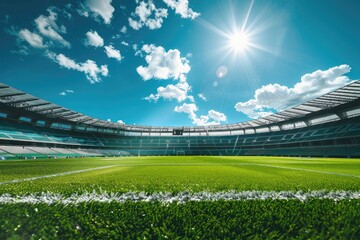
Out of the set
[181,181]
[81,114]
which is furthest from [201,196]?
[81,114]

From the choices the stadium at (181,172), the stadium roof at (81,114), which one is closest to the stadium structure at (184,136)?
the stadium roof at (81,114)

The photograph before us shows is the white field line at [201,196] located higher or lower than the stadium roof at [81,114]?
lower

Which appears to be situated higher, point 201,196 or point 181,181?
point 201,196

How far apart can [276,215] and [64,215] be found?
315cm

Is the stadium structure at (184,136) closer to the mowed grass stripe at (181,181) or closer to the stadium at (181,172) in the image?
the stadium at (181,172)

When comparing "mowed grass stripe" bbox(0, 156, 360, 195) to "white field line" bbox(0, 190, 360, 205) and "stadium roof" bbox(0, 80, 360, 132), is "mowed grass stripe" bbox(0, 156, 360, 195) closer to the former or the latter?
"white field line" bbox(0, 190, 360, 205)

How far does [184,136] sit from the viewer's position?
287 ft

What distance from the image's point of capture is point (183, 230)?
207 cm

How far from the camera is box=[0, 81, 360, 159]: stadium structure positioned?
3578 centimetres

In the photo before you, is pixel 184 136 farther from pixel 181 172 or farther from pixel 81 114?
pixel 181 172

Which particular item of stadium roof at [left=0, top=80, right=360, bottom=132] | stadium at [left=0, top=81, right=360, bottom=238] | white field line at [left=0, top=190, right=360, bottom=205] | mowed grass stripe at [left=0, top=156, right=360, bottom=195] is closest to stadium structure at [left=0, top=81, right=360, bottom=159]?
stadium roof at [left=0, top=80, right=360, bottom=132]

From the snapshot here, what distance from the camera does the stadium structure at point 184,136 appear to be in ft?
117

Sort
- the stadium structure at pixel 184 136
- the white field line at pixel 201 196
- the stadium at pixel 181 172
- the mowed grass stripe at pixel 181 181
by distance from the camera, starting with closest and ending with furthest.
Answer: the stadium at pixel 181 172, the white field line at pixel 201 196, the mowed grass stripe at pixel 181 181, the stadium structure at pixel 184 136

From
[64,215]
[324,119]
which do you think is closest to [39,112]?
[64,215]
